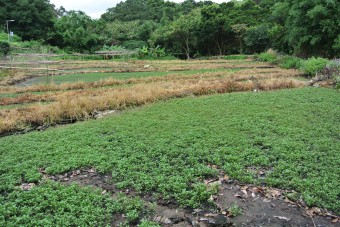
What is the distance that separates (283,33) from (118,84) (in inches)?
811

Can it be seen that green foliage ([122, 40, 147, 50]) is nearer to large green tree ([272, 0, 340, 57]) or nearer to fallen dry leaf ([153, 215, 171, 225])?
large green tree ([272, 0, 340, 57])

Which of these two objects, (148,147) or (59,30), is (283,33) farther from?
(59,30)

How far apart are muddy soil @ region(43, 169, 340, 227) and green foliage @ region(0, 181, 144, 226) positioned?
0.58 feet

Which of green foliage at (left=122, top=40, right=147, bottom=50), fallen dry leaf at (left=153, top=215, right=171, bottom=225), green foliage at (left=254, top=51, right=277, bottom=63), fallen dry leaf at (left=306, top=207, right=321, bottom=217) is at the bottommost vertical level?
fallen dry leaf at (left=153, top=215, right=171, bottom=225)

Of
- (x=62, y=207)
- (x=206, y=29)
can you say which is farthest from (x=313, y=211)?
(x=206, y=29)

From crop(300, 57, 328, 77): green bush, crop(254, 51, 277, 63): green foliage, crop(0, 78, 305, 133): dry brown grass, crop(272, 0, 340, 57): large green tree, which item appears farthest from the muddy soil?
crop(254, 51, 277, 63): green foliage

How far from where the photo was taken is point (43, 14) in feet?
153

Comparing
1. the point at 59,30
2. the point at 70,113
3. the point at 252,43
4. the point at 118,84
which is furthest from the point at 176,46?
the point at 70,113

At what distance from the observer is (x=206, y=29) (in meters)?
39.1

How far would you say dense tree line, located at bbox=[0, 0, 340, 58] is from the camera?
23.1 metres

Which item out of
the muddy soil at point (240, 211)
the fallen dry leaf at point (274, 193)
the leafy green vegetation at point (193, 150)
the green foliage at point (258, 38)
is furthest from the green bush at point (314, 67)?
the green foliage at point (258, 38)

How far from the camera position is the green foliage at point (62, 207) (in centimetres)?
425

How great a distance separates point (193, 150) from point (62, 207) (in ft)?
9.30

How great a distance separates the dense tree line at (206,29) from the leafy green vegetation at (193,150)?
15842 mm
